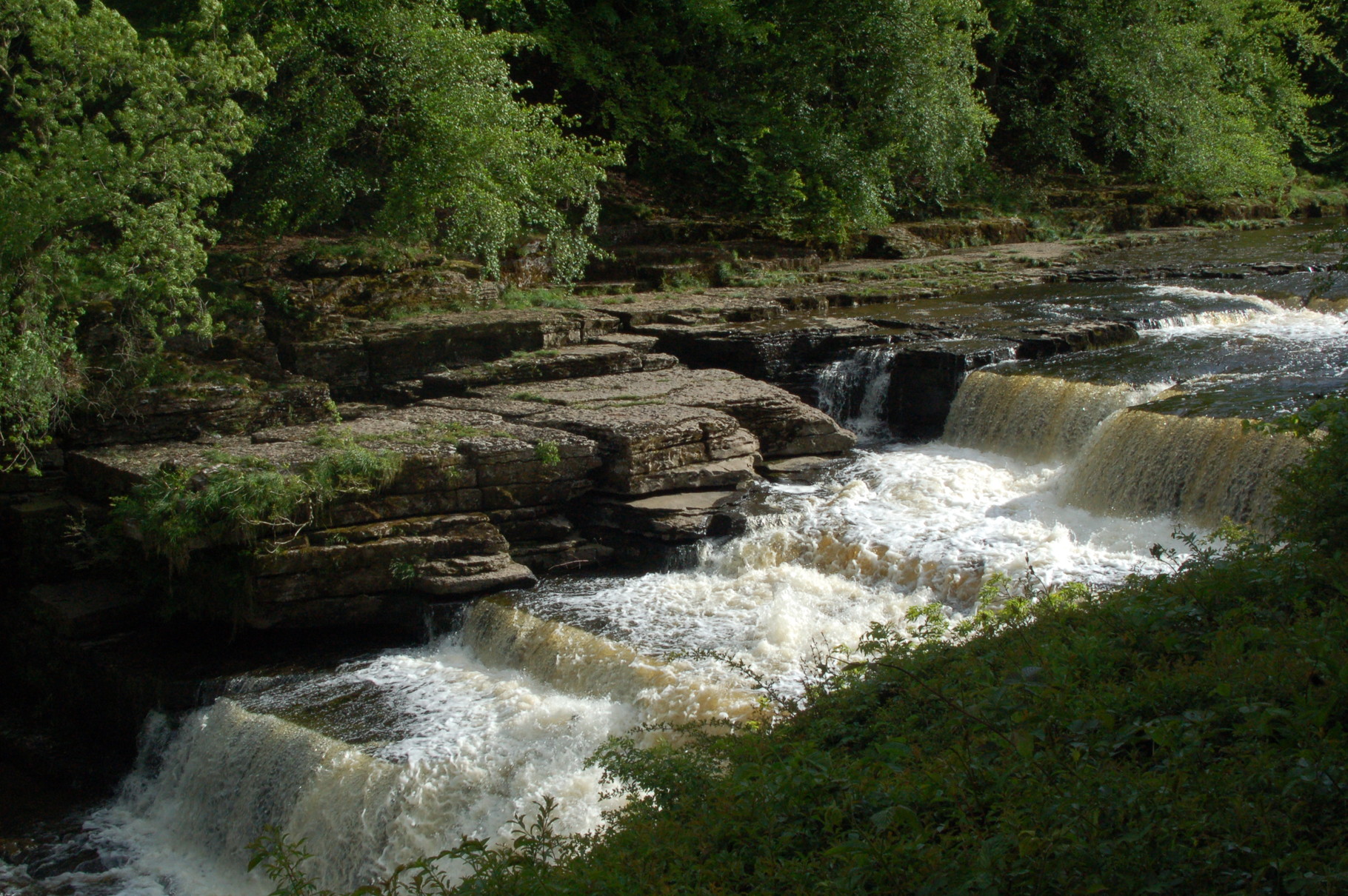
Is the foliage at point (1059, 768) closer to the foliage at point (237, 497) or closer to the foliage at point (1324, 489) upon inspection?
the foliage at point (1324, 489)

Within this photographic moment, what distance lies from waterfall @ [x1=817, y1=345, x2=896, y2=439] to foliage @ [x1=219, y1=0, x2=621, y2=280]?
4419mm

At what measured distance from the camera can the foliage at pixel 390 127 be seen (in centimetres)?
1232

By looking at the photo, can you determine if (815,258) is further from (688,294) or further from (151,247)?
(151,247)

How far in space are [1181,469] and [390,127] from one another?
983 centimetres

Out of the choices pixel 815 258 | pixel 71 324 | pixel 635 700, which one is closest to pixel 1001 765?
pixel 635 700

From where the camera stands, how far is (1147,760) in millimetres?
3557

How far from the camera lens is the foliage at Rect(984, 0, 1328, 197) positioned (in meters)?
23.8

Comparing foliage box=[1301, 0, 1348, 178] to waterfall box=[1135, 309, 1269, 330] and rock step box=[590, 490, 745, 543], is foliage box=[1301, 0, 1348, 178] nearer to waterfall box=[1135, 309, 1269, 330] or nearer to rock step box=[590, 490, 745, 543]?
waterfall box=[1135, 309, 1269, 330]

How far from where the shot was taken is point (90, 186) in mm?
8750

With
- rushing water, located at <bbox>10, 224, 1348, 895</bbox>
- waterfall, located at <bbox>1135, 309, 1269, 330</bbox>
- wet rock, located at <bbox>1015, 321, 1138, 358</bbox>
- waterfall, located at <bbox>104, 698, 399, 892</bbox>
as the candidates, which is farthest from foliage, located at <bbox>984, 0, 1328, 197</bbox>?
waterfall, located at <bbox>104, 698, 399, 892</bbox>

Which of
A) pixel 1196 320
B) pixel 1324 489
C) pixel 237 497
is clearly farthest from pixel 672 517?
pixel 1196 320

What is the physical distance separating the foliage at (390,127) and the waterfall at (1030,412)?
19.3 feet

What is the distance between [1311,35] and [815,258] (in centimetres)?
1976

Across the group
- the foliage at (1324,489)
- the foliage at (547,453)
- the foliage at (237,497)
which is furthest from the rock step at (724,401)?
the foliage at (1324,489)
